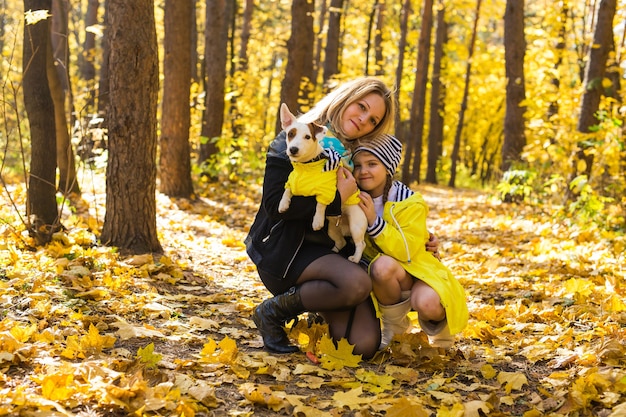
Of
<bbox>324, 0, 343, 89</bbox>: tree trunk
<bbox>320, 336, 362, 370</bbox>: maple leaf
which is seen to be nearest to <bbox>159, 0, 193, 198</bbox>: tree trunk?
<bbox>324, 0, 343, 89</bbox>: tree trunk

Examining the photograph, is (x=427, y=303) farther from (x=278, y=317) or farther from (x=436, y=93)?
(x=436, y=93)

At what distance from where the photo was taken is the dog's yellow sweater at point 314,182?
3412 millimetres

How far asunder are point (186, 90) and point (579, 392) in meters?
8.45

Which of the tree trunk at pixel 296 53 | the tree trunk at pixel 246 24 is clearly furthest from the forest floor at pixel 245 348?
the tree trunk at pixel 246 24

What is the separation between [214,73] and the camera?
41.3ft

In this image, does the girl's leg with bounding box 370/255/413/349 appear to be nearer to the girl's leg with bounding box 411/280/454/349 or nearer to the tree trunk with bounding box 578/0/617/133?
the girl's leg with bounding box 411/280/454/349

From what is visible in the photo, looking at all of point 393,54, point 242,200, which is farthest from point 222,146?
point 393,54

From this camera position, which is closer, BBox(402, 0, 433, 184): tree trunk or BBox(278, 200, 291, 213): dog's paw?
BBox(278, 200, 291, 213): dog's paw

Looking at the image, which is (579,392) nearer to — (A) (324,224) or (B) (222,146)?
(A) (324,224)

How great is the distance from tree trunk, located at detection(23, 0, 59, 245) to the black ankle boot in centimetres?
294

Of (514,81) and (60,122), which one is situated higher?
(514,81)

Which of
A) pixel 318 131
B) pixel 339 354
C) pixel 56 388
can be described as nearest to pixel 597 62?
pixel 318 131

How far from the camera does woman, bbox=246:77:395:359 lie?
11.3 feet

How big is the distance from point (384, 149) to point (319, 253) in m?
0.77
